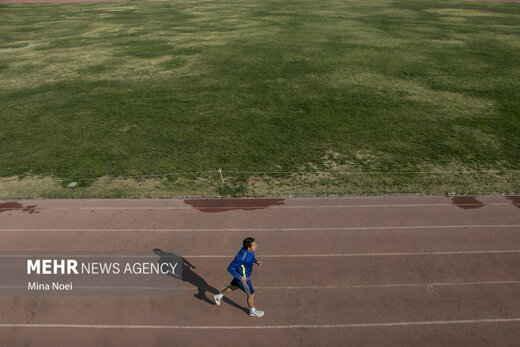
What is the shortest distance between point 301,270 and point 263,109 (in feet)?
31.1

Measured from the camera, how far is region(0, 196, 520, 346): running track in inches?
269

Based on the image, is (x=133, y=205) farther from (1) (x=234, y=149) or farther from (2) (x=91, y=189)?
(1) (x=234, y=149)

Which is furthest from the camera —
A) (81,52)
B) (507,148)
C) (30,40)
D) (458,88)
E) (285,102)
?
(30,40)

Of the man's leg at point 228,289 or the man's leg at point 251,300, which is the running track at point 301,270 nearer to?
the man's leg at point 251,300

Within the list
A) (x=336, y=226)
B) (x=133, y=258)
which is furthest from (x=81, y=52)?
(x=336, y=226)

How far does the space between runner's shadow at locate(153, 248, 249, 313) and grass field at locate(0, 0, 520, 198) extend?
271cm

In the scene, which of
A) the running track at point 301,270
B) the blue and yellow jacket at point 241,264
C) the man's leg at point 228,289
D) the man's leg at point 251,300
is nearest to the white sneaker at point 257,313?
the man's leg at point 251,300

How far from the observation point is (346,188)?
11070 millimetres

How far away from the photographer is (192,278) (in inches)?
316

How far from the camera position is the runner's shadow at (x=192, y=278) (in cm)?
750

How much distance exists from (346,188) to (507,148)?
21.4 ft

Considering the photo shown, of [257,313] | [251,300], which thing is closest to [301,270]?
[257,313]

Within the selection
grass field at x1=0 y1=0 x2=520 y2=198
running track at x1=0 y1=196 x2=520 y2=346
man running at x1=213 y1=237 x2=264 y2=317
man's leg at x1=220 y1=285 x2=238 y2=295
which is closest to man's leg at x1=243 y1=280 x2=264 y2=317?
man running at x1=213 y1=237 x2=264 y2=317

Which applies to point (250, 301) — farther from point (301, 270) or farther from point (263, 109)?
point (263, 109)
